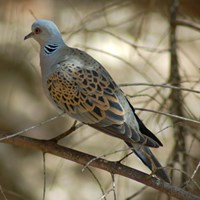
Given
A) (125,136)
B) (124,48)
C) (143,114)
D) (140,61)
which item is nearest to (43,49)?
(125,136)

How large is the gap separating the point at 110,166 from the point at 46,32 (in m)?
0.84

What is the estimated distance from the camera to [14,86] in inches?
160

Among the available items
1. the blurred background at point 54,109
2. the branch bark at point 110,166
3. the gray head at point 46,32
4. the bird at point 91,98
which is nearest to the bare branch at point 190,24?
the bird at point 91,98

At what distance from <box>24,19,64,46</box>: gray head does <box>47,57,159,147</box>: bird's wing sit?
7.8 inches

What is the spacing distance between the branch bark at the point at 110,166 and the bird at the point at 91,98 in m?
0.18

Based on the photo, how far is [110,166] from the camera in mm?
1979

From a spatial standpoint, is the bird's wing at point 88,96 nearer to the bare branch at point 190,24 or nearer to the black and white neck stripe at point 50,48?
the black and white neck stripe at point 50,48

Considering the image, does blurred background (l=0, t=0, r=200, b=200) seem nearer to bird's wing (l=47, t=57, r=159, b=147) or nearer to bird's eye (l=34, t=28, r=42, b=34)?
bird's eye (l=34, t=28, r=42, b=34)

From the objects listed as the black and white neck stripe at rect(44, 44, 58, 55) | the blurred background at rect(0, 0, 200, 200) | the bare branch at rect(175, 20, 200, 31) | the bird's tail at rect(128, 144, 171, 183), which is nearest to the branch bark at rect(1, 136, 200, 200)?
the bird's tail at rect(128, 144, 171, 183)

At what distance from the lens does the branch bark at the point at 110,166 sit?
1.88 metres

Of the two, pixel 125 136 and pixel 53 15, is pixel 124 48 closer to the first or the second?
pixel 53 15

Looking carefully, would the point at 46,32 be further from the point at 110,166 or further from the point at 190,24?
the point at 110,166

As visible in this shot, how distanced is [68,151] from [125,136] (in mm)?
222

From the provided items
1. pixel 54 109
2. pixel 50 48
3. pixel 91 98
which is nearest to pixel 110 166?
pixel 91 98
